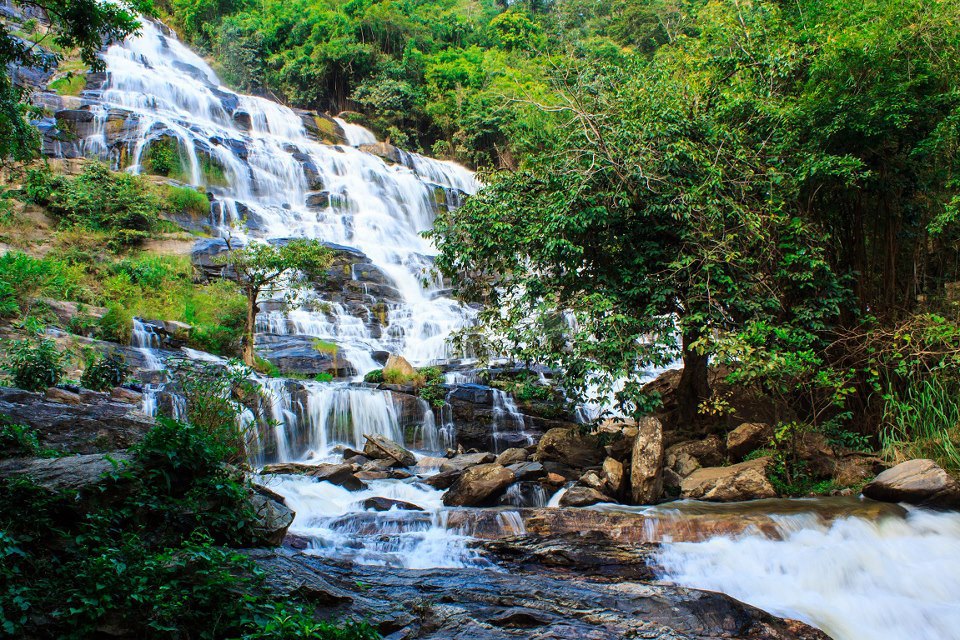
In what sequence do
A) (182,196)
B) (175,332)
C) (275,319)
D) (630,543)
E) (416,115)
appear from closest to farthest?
(630,543) < (175,332) < (275,319) < (182,196) < (416,115)

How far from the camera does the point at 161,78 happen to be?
2533 centimetres

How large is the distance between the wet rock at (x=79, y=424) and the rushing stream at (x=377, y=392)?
4.42 ft

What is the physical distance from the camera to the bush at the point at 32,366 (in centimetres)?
805

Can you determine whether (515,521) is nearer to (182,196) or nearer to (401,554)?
(401,554)

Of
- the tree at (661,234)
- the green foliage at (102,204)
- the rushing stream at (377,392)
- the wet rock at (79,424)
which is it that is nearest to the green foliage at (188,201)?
the rushing stream at (377,392)

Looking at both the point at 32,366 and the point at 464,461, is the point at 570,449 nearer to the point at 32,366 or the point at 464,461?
the point at 464,461

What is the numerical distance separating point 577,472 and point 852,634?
4282mm

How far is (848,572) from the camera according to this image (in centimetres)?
549

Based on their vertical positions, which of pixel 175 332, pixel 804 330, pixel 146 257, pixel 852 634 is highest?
pixel 146 257

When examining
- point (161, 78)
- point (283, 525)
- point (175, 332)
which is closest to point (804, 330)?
point (283, 525)

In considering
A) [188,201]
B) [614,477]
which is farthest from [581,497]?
[188,201]

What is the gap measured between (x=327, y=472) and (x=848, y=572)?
6.56 meters

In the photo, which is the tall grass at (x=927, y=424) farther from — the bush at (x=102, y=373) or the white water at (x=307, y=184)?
the bush at (x=102, y=373)

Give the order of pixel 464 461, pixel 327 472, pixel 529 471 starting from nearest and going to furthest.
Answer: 1. pixel 529 471
2. pixel 327 472
3. pixel 464 461
